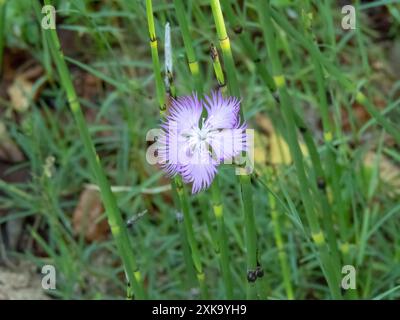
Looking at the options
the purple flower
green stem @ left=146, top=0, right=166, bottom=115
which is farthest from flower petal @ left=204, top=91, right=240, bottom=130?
green stem @ left=146, top=0, right=166, bottom=115

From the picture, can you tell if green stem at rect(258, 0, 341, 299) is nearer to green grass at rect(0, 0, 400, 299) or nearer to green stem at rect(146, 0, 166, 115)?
green grass at rect(0, 0, 400, 299)

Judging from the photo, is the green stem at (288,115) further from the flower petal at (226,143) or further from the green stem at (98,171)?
the green stem at (98,171)

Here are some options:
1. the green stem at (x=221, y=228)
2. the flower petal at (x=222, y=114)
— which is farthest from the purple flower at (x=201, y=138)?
the green stem at (x=221, y=228)

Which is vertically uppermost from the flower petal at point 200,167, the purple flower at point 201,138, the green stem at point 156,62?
the green stem at point 156,62

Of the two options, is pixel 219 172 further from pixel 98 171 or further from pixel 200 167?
pixel 200 167

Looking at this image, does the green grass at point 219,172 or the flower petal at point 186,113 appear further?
the green grass at point 219,172

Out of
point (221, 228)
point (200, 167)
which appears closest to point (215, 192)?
point (221, 228)
